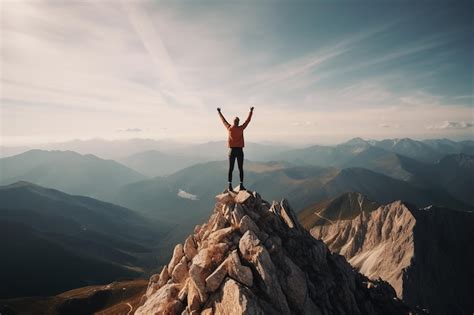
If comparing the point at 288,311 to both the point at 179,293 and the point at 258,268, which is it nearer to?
the point at 258,268

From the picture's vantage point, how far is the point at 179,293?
99.3ft

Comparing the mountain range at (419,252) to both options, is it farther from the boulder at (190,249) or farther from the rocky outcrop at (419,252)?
the boulder at (190,249)

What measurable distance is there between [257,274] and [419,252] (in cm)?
14459

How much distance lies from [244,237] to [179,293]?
9345 millimetres

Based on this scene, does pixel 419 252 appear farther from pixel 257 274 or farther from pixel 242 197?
pixel 257 274

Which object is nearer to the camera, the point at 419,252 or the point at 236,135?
the point at 236,135

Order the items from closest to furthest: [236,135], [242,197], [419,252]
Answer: [236,135] → [242,197] → [419,252]

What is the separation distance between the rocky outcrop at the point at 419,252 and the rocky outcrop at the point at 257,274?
3861 inches

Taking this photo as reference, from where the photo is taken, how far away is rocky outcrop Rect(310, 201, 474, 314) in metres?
124

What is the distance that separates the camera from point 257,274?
92.1 feet

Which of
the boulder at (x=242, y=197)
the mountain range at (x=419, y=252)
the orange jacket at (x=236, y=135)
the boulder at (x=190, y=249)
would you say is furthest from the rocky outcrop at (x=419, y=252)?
the orange jacket at (x=236, y=135)

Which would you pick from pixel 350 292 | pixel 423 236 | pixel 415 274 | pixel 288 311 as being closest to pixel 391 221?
pixel 423 236

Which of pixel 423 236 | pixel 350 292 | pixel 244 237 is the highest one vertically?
pixel 244 237

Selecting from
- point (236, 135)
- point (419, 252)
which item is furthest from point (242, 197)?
point (419, 252)
